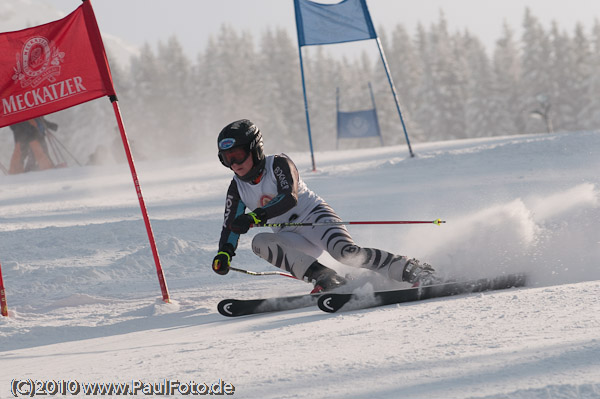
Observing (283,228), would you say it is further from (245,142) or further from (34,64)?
(34,64)

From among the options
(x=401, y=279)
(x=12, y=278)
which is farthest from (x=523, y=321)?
(x=12, y=278)

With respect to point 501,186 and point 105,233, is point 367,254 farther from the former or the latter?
point 501,186

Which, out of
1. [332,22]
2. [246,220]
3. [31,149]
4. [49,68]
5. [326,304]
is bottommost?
[326,304]

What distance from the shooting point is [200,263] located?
7.20 metres

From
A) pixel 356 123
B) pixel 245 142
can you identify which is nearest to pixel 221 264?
pixel 245 142

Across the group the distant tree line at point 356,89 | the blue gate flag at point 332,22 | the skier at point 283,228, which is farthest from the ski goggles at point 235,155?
the distant tree line at point 356,89

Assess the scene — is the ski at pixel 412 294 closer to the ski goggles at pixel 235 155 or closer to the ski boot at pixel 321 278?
the ski boot at pixel 321 278

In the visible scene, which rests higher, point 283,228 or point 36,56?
point 36,56

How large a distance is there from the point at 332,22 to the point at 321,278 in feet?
28.1

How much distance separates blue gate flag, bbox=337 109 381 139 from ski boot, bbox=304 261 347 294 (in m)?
23.7

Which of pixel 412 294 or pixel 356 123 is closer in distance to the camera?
pixel 412 294

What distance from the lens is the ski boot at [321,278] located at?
4.77m

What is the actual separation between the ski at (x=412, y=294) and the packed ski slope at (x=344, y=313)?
4.3 inches

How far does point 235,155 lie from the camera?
15.9ft
